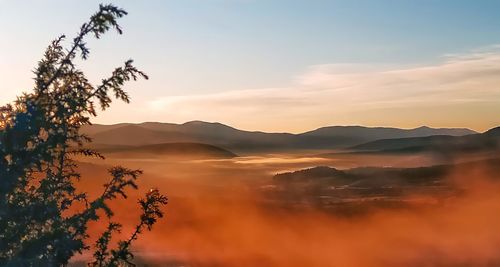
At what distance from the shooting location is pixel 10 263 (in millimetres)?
11977

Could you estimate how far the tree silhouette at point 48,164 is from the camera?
1223cm

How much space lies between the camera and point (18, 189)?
13492 mm

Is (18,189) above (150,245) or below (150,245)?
above

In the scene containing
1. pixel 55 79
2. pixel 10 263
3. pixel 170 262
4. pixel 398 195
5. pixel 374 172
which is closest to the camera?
pixel 10 263

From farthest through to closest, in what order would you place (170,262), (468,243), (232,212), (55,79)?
(232,212)
(468,243)
(170,262)
(55,79)

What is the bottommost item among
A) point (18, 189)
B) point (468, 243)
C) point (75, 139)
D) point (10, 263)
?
point (468, 243)

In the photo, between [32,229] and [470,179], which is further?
[470,179]

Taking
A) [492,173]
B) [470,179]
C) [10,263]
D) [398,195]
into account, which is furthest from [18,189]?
[492,173]

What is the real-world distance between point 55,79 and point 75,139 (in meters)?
1.32

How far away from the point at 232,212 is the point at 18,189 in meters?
88.1

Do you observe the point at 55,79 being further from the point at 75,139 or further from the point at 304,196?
the point at 304,196

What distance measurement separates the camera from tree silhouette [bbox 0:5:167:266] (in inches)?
481

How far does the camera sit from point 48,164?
13.1 m

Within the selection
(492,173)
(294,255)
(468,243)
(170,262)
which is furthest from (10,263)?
(492,173)
